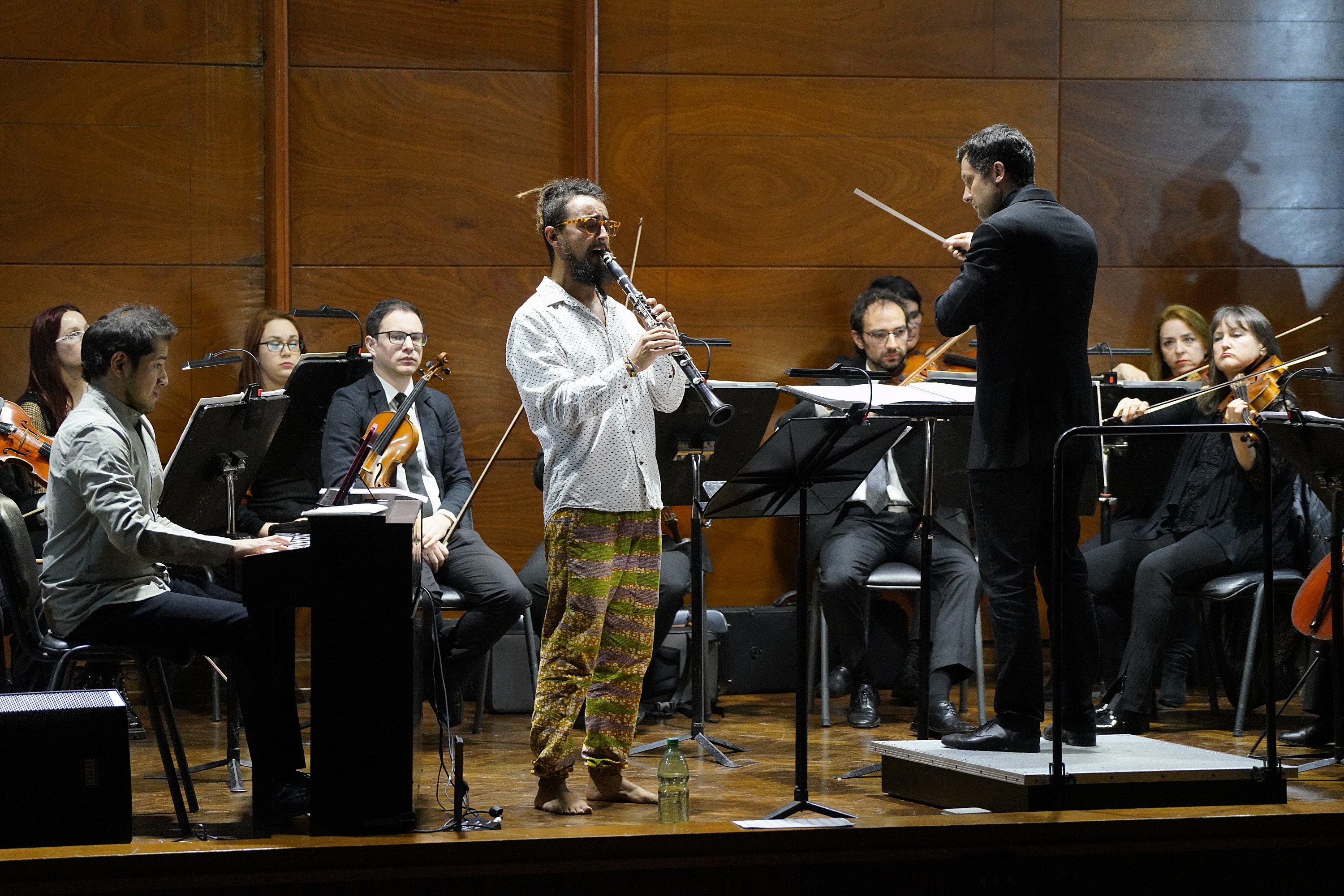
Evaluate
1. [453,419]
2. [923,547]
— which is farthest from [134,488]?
[923,547]

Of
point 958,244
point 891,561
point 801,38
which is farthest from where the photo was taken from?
point 801,38

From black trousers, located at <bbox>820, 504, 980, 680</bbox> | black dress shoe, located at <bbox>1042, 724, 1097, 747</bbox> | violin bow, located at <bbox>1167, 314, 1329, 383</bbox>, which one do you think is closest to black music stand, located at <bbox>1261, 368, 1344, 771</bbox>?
black dress shoe, located at <bbox>1042, 724, 1097, 747</bbox>

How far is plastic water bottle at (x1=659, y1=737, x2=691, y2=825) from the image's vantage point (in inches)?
117

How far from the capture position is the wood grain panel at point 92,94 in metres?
4.91

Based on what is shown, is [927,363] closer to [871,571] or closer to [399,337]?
[871,571]

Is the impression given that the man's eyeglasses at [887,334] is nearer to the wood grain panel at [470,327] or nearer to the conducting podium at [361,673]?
the wood grain panel at [470,327]

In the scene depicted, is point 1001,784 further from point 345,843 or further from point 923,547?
point 345,843

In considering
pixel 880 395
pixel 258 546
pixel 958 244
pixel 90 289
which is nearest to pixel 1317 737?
pixel 880 395

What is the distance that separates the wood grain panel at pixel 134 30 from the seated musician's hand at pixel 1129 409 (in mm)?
3215

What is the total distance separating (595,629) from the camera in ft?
10.2

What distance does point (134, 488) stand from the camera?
3109 mm

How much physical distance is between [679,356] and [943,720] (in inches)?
68.2

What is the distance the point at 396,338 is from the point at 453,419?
0.33 meters

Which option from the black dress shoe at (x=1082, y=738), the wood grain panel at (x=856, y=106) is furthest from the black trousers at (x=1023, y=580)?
the wood grain panel at (x=856, y=106)
